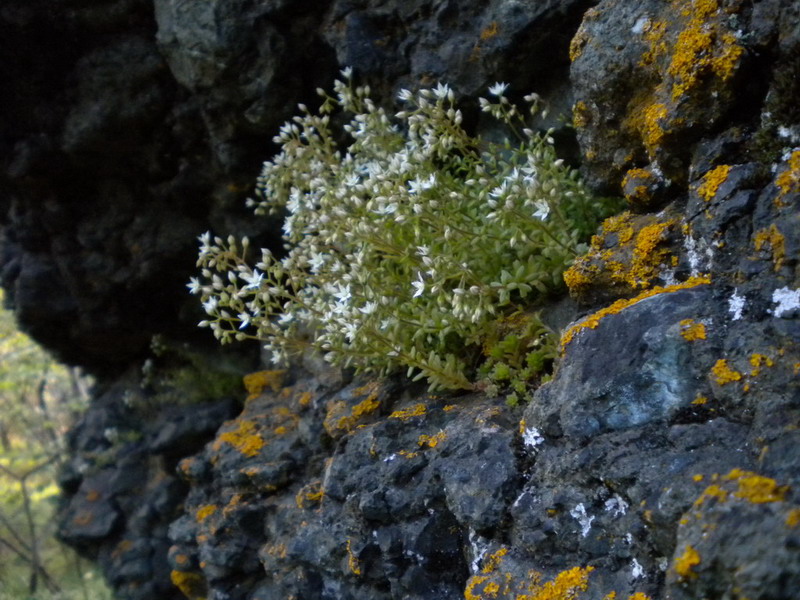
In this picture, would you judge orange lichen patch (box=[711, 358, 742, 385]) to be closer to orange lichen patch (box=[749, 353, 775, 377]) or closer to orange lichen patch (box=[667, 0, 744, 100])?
orange lichen patch (box=[749, 353, 775, 377])

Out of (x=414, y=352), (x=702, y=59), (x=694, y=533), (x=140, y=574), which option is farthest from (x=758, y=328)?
(x=140, y=574)

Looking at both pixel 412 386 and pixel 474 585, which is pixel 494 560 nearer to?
pixel 474 585

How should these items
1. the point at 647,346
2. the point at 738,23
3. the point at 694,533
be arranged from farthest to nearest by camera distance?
the point at 738,23 → the point at 647,346 → the point at 694,533

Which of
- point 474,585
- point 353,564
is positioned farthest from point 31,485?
point 474,585

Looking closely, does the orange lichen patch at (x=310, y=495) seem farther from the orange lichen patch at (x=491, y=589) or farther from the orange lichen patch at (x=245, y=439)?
the orange lichen patch at (x=491, y=589)

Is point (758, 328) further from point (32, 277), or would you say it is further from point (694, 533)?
point (32, 277)

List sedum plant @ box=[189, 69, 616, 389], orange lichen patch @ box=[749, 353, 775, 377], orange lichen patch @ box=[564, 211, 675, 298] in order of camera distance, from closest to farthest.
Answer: orange lichen patch @ box=[749, 353, 775, 377]
orange lichen patch @ box=[564, 211, 675, 298]
sedum plant @ box=[189, 69, 616, 389]


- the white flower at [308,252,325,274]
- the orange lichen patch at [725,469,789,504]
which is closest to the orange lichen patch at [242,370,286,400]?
the white flower at [308,252,325,274]

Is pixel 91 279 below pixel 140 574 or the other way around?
the other way around
